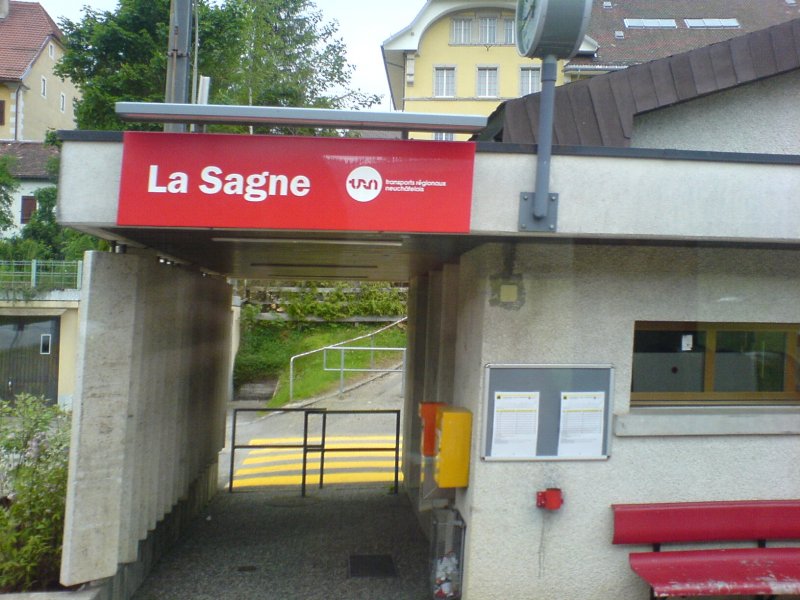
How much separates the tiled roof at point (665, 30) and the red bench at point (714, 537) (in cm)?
2434

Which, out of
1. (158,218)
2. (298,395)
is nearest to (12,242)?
(298,395)

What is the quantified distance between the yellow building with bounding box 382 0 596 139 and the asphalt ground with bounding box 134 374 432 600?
25.2m

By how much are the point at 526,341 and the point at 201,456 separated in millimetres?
4164

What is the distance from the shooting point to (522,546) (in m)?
4.91

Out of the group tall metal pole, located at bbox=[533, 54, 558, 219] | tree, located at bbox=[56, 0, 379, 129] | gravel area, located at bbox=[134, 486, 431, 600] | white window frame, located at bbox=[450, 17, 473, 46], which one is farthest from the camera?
white window frame, located at bbox=[450, 17, 473, 46]

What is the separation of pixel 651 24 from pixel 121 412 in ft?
110

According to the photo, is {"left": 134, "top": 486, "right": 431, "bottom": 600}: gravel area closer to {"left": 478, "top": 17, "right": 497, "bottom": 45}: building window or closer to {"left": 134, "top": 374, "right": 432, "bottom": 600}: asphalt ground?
{"left": 134, "top": 374, "right": 432, "bottom": 600}: asphalt ground

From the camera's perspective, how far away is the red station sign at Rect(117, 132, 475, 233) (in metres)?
4.09

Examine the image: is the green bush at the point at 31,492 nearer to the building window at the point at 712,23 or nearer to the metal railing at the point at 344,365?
the metal railing at the point at 344,365

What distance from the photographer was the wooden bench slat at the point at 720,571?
14.8 feet

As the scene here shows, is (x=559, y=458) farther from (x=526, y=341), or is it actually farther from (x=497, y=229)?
(x=497, y=229)

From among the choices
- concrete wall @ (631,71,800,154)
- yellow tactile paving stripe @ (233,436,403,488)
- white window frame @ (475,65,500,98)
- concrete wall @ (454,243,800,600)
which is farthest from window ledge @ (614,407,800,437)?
white window frame @ (475,65,500,98)

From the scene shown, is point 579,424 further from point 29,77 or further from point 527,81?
point 29,77

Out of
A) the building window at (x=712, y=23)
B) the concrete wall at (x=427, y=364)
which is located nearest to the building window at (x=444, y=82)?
the building window at (x=712, y=23)
